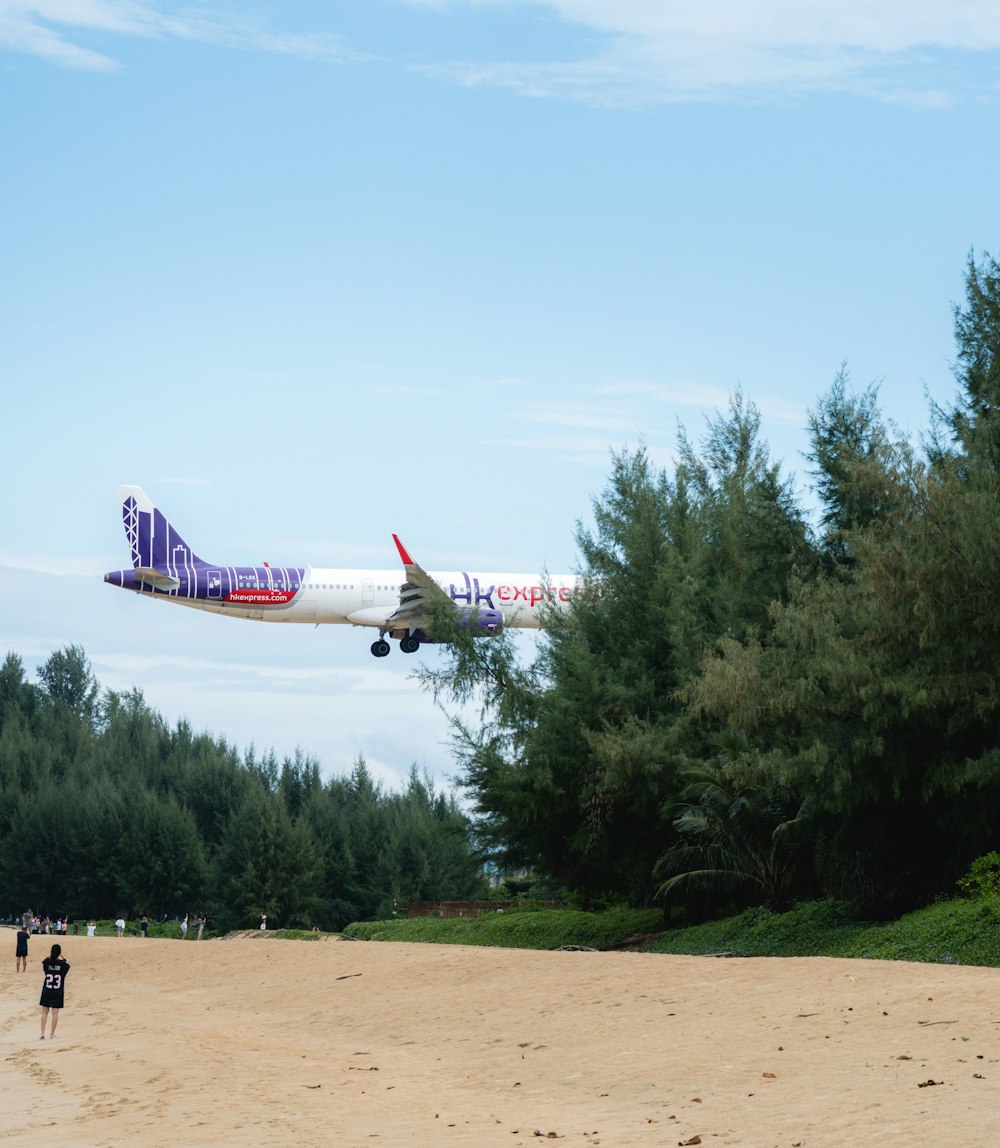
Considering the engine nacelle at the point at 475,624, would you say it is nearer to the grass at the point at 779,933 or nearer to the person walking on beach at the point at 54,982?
the grass at the point at 779,933

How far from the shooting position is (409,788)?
302ft

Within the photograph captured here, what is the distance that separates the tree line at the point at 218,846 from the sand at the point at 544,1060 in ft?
134

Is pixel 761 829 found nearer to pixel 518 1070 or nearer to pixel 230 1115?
pixel 518 1070

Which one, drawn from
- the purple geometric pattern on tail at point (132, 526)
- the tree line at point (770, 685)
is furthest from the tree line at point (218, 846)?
the tree line at point (770, 685)

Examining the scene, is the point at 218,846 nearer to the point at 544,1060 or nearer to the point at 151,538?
the point at 151,538

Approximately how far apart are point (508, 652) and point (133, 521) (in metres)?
30.0

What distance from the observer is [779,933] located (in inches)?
974

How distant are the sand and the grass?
5.26 ft

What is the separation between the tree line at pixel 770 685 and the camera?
876 inches

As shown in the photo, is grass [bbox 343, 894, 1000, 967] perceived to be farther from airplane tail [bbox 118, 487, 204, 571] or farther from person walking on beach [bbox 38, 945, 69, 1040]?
airplane tail [bbox 118, 487, 204, 571]

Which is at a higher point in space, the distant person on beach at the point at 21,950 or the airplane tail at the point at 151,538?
the airplane tail at the point at 151,538

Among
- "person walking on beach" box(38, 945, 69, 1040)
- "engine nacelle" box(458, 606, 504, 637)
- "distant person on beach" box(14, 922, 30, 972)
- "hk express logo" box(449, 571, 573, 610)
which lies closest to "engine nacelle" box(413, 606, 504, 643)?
"engine nacelle" box(458, 606, 504, 637)

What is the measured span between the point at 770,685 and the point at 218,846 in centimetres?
5798

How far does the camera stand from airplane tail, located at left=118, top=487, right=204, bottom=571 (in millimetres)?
60406
